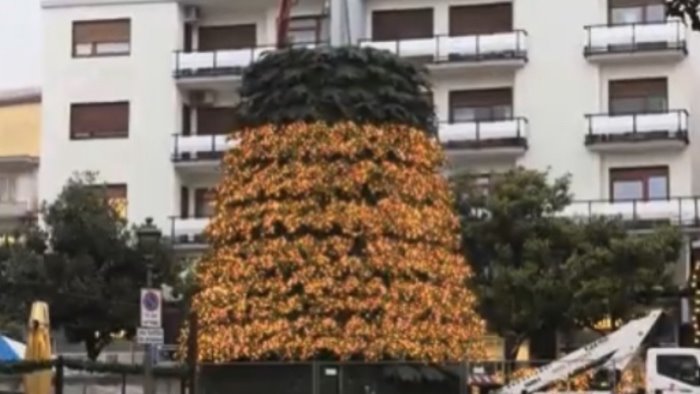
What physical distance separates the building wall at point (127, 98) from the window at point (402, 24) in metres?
5.94

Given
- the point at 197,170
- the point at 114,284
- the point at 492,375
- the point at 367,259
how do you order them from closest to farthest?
the point at 367,259 → the point at 492,375 → the point at 114,284 → the point at 197,170

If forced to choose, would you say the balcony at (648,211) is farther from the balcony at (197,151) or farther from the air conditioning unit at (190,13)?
the air conditioning unit at (190,13)

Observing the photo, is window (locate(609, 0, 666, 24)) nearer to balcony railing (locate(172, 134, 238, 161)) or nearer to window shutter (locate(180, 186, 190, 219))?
balcony railing (locate(172, 134, 238, 161))

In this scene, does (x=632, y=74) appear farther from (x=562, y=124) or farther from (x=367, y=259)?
(x=367, y=259)

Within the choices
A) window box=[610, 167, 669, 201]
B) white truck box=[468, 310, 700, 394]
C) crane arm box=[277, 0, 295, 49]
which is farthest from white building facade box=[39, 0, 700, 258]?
white truck box=[468, 310, 700, 394]

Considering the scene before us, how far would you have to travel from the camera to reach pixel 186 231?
42.5 m

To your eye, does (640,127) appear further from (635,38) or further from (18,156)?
(18,156)

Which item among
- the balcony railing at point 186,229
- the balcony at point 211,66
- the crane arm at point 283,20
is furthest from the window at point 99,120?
the crane arm at point 283,20

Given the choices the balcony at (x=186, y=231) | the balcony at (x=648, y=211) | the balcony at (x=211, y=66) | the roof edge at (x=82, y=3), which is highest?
the roof edge at (x=82, y=3)

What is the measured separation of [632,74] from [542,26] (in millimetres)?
2902

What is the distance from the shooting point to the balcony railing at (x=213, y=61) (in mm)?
43031

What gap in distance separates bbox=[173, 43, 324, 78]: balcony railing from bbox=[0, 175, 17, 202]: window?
27.1 feet

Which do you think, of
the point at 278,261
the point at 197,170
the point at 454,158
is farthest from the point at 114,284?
the point at 278,261

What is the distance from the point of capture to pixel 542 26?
1650 inches
